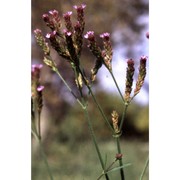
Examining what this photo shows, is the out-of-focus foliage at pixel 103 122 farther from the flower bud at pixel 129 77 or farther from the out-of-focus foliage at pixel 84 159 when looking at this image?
the flower bud at pixel 129 77

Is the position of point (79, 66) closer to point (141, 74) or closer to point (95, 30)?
point (141, 74)

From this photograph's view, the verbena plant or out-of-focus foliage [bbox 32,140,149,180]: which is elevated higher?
the verbena plant

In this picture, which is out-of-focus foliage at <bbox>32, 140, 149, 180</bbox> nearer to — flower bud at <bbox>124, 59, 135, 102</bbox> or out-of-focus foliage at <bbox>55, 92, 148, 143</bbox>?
out-of-focus foliage at <bbox>55, 92, 148, 143</bbox>

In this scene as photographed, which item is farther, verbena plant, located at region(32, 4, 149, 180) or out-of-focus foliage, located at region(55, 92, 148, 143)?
out-of-focus foliage, located at region(55, 92, 148, 143)

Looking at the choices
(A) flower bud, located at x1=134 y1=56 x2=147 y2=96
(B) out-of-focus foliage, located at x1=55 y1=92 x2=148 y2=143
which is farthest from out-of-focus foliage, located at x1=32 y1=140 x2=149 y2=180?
(A) flower bud, located at x1=134 y1=56 x2=147 y2=96

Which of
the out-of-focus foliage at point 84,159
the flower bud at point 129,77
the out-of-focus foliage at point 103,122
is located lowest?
the out-of-focus foliage at point 84,159

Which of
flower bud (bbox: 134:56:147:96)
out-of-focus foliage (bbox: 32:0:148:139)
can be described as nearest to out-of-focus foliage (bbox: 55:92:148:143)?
out-of-focus foliage (bbox: 32:0:148:139)

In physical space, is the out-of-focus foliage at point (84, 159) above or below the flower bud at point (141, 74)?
below

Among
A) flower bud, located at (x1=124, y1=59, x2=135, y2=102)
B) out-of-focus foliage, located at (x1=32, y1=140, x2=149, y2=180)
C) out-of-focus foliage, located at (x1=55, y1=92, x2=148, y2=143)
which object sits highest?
flower bud, located at (x1=124, y1=59, x2=135, y2=102)

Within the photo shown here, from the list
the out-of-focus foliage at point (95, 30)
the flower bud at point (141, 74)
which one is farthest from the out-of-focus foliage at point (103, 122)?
the flower bud at point (141, 74)

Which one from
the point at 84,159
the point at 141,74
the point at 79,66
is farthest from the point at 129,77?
the point at 84,159
